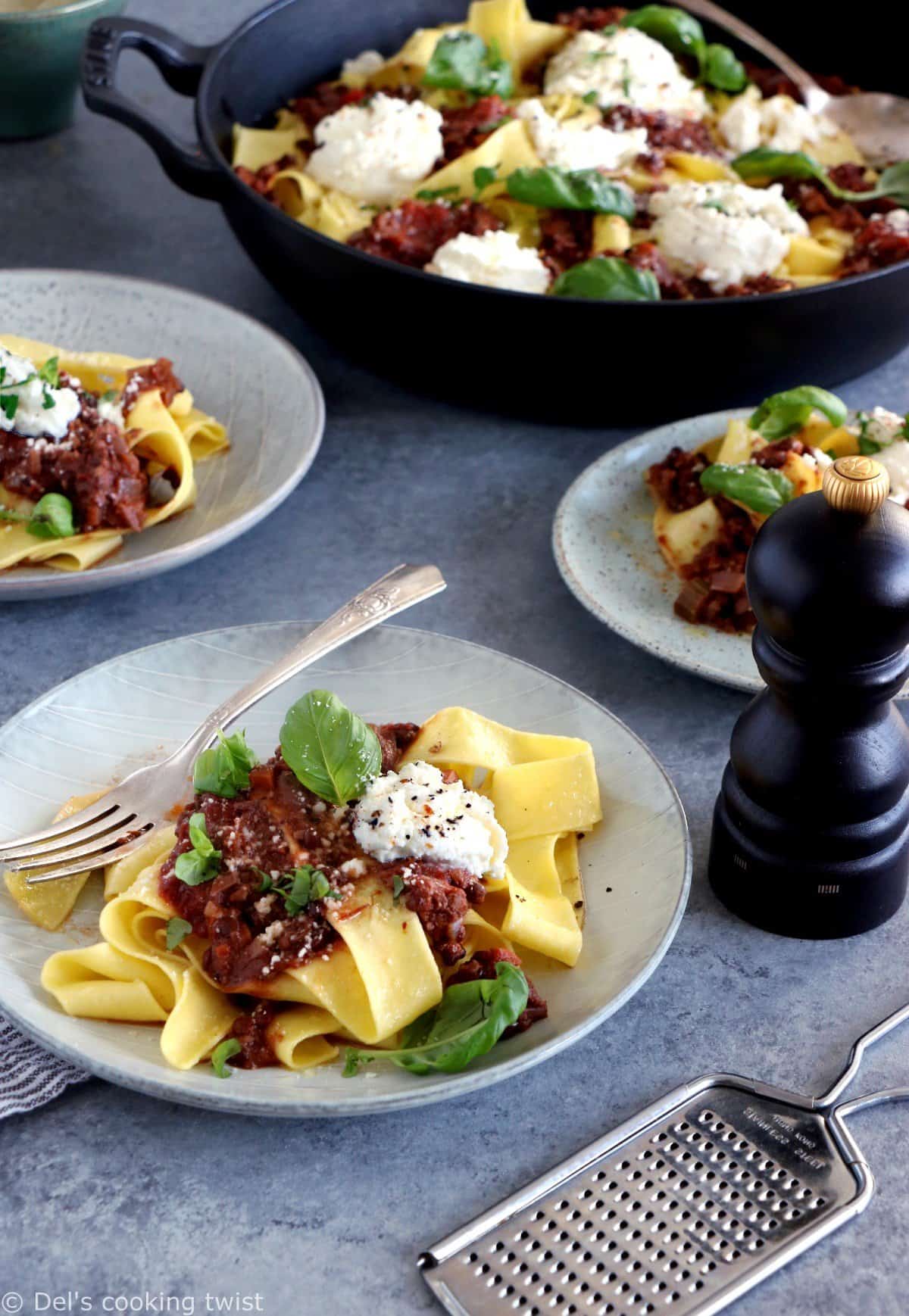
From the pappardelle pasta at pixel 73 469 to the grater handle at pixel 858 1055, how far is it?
1.61m

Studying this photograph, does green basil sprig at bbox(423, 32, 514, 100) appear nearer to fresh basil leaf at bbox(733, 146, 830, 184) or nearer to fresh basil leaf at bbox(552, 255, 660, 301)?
fresh basil leaf at bbox(733, 146, 830, 184)

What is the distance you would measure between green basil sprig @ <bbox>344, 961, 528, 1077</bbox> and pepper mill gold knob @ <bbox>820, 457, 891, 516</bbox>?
71 cm

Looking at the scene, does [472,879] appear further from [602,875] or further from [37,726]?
[37,726]

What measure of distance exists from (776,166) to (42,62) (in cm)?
204

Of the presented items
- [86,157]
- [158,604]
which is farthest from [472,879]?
[86,157]

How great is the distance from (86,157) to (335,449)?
1764mm

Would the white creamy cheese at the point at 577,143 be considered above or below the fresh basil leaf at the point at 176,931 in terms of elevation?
above

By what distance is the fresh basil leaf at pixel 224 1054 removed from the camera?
69.6 inches

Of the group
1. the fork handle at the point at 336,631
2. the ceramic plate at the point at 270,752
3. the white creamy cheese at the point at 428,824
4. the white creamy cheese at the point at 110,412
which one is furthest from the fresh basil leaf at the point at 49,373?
the white creamy cheese at the point at 428,824

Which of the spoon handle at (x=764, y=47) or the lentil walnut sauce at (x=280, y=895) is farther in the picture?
the spoon handle at (x=764, y=47)

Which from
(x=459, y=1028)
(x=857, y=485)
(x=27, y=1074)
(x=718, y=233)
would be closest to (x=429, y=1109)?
(x=459, y=1028)

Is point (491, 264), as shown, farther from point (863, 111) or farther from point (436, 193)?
point (863, 111)

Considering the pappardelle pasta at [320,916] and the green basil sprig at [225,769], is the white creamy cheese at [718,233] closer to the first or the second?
the pappardelle pasta at [320,916]

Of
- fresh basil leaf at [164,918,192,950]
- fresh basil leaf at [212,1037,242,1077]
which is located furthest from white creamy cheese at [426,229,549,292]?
fresh basil leaf at [212,1037,242,1077]
